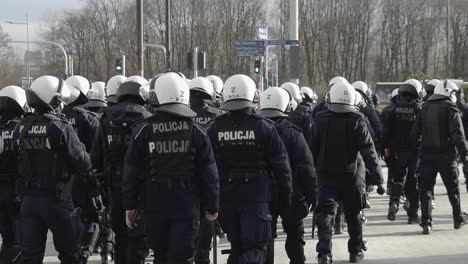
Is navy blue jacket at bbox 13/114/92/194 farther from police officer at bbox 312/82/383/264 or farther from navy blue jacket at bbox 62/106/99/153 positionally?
police officer at bbox 312/82/383/264

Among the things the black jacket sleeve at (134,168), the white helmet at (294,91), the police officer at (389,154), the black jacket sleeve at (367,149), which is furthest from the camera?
the white helmet at (294,91)

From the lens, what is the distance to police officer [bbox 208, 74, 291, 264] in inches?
268

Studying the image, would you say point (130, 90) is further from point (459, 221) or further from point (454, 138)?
point (459, 221)

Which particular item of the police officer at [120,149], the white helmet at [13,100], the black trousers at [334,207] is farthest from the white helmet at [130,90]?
the black trousers at [334,207]

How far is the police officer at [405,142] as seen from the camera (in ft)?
37.7

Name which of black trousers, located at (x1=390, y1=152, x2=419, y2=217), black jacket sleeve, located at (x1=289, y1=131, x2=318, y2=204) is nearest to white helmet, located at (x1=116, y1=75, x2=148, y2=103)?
black jacket sleeve, located at (x1=289, y1=131, x2=318, y2=204)

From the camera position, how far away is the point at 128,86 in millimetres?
7902

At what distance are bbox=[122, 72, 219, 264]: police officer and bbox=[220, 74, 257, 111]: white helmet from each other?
0.73 metres

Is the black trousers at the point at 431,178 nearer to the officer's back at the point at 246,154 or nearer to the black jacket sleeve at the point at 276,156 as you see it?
the black jacket sleeve at the point at 276,156

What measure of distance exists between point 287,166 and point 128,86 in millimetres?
1950

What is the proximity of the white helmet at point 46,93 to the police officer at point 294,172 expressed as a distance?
204cm

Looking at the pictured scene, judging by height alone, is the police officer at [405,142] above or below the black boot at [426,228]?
above

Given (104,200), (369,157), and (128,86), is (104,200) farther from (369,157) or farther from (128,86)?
(369,157)

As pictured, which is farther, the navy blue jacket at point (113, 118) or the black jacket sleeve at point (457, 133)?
the black jacket sleeve at point (457, 133)
